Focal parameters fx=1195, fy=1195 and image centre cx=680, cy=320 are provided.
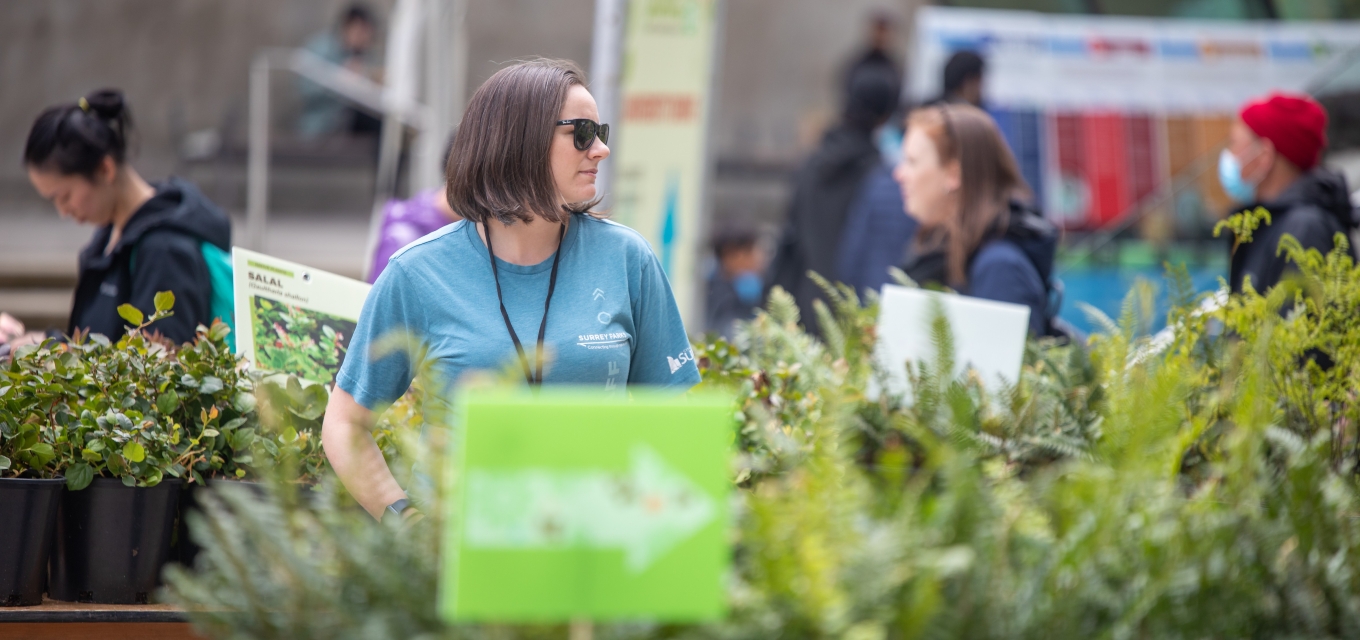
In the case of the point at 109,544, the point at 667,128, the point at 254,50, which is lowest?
the point at 109,544

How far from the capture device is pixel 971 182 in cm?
356

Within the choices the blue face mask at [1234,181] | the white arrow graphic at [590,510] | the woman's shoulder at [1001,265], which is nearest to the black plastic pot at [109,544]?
the white arrow graphic at [590,510]

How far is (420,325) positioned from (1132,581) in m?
1.29

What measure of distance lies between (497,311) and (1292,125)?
9.07ft

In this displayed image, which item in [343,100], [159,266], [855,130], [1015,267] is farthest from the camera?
[343,100]

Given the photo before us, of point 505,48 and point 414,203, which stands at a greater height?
point 505,48

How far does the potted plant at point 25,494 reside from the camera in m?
2.35

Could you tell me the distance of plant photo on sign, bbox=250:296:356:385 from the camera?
8.88ft

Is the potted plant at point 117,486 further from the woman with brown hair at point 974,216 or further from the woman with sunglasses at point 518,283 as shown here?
the woman with brown hair at point 974,216

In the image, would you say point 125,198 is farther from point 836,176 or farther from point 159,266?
point 836,176

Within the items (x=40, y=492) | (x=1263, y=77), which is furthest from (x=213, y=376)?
(x=1263, y=77)

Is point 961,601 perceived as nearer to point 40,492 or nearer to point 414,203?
point 40,492

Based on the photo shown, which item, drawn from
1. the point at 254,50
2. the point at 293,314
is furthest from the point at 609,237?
the point at 254,50

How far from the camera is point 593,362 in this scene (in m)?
2.16
